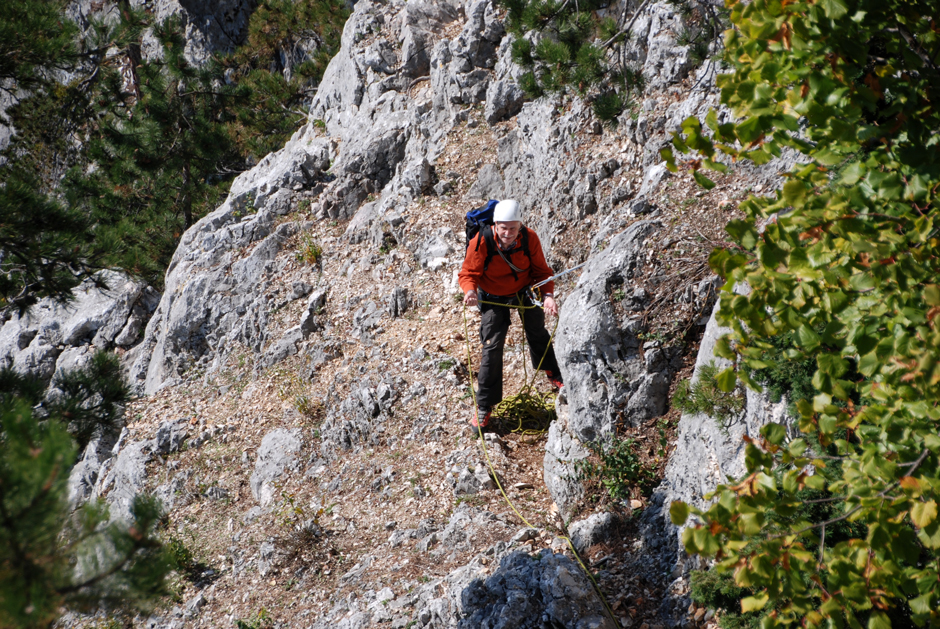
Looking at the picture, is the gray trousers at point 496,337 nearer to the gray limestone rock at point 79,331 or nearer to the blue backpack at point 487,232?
the blue backpack at point 487,232

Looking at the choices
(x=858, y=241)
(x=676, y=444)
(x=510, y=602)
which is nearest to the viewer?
(x=858, y=241)

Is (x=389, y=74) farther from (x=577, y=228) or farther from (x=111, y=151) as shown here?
(x=111, y=151)

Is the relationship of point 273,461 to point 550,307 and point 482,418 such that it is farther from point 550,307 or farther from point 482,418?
point 550,307

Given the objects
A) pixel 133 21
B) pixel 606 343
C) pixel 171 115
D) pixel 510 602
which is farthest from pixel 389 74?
pixel 510 602

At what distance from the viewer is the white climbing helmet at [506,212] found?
5715 mm

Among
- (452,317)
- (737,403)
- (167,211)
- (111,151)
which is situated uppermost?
(111,151)

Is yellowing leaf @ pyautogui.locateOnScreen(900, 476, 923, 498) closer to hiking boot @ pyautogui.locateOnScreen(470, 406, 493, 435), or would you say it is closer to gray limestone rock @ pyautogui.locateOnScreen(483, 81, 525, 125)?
hiking boot @ pyautogui.locateOnScreen(470, 406, 493, 435)

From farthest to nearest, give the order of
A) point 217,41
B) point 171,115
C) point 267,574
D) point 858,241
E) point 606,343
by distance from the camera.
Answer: point 217,41, point 171,115, point 267,574, point 606,343, point 858,241

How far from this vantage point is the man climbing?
19.1ft

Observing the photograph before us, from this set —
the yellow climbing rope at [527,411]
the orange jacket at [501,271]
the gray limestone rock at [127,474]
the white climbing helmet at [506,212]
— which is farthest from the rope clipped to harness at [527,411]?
the gray limestone rock at [127,474]

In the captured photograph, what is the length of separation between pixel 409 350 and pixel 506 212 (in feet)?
10.1

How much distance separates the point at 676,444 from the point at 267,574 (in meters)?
4.25

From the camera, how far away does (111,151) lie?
1481 cm

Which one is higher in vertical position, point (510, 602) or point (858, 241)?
point (858, 241)
